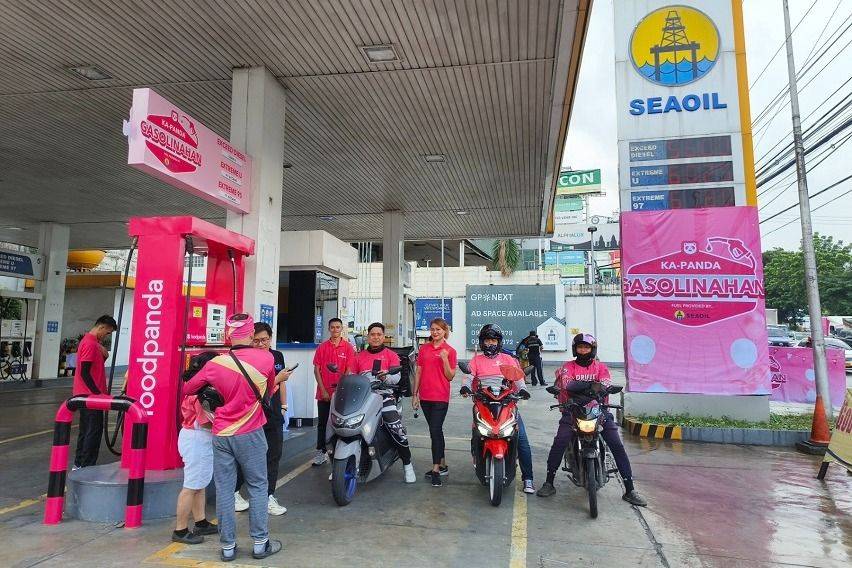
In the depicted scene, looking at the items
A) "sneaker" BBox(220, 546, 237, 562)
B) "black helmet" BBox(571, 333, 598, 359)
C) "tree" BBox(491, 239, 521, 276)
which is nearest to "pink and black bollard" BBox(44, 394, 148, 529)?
"sneaker" BBox(220, 546, 237, 562)

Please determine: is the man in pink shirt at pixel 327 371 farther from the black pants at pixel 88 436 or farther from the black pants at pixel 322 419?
the black pants at pixel 88 436

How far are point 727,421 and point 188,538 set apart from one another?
7.81 m

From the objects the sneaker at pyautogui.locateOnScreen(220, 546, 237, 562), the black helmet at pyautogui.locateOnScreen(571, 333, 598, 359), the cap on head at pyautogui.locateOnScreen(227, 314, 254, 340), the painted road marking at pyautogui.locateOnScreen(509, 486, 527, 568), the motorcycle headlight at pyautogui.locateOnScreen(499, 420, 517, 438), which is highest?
the cap on head at pyautogui.locateOnScreen(227, 314, 254, 340)

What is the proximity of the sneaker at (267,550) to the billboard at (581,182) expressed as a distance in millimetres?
48871

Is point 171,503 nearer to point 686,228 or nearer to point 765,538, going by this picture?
point 765,538

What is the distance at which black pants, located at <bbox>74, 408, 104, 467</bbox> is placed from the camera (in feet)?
17.9

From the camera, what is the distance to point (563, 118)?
306 inches

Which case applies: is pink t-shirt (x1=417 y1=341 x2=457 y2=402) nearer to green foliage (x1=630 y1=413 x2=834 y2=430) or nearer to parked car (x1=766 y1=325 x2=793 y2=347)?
green foliage (x1=630 y1=413 x2=834 y2=430)

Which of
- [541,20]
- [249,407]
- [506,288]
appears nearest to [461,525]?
[249,407]

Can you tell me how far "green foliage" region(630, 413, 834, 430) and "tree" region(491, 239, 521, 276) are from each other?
Answer: 1565 cm

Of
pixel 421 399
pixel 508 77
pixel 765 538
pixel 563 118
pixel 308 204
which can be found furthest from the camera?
pixel 308 204

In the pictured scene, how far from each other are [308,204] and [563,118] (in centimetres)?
725

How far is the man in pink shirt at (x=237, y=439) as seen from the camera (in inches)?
135

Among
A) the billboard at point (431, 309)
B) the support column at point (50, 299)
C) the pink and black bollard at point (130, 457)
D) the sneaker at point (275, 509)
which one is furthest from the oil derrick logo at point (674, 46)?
the billboard at point (431, 309)
